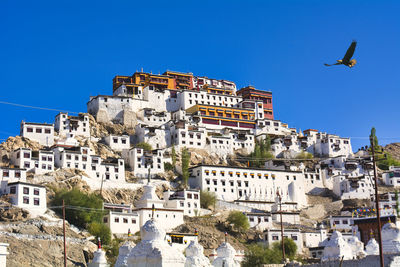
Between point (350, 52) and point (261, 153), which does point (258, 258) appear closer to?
point (350, 52)

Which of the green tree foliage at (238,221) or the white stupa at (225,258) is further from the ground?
the green tree foliage at (238,221)

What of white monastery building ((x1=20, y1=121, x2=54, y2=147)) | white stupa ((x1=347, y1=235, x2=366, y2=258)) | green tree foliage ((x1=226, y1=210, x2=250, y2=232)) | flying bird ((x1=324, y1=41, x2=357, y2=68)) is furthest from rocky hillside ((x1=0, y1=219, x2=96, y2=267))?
flying bird ((x1=324, y1=41, x2=357, y2=68))

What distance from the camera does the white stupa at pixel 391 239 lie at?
40406mm

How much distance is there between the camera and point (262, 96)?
402 ft

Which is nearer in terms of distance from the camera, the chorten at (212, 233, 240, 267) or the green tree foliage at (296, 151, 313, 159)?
the chorten at (212, 233, 240, 267)

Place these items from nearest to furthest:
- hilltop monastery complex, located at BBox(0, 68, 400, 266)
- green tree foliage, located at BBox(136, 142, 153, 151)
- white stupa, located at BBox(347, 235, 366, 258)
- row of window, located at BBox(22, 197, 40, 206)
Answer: white stupa, located at BBox(347, 235, 366, 258) < row of window, located at BBox(22, 197, 40, 206) < hilltop monastery complex, located at BBox(0, 68, 400, 266) < green tree foliage, located at BBox(136, 142, 153, 151)

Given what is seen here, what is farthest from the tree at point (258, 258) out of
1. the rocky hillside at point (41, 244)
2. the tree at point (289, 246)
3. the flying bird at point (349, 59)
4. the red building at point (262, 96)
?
the red building at point (262, 96)

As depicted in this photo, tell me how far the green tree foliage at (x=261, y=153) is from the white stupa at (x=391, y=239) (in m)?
57.0

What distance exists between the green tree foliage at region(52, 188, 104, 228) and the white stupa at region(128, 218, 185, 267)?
37531 millimetres

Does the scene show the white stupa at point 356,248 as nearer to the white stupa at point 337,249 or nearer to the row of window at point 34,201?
the white stupa at point 337,249

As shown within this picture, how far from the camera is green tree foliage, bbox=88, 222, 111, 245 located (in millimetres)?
63531

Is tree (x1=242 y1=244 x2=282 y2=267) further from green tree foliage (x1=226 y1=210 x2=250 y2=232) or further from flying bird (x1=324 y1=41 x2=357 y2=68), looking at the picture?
flying bird (x1=324 y1=41 x2=357 y2=68)

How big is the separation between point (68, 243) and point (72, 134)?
31880 millimetres

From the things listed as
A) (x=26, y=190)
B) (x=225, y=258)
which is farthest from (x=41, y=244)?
(x=225, y=258)
